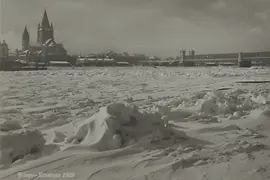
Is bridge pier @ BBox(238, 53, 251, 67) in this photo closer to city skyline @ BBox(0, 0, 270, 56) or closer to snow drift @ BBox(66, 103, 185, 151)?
city skyline @ BBox(0, 0, 270, 56)

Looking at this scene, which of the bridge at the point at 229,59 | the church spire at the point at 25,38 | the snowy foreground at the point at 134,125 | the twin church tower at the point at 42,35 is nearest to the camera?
the snowy foreground at the point at 134,125

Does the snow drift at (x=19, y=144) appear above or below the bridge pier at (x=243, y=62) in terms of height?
below

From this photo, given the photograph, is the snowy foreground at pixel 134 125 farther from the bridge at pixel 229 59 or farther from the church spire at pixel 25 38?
the church spire at pixel 25 38

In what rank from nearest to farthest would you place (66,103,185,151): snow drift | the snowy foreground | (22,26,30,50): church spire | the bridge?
the snowy foreground < (66,103,185,151): snow drift < (22,26,30,50): church spire < the bridge

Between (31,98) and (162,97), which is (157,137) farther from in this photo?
(31,98)

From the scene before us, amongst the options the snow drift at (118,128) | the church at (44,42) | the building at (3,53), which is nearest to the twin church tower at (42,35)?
the church at (44,42)

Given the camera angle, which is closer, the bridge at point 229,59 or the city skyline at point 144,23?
the city skyline at point 144,23

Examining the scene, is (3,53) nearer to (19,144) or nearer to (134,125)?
(19,144)

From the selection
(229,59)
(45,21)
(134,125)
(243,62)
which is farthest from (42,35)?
(243,62)

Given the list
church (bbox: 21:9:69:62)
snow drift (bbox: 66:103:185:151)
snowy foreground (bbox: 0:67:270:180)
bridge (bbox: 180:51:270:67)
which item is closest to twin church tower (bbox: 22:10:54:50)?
church (bbox: 21:9:69:62)
